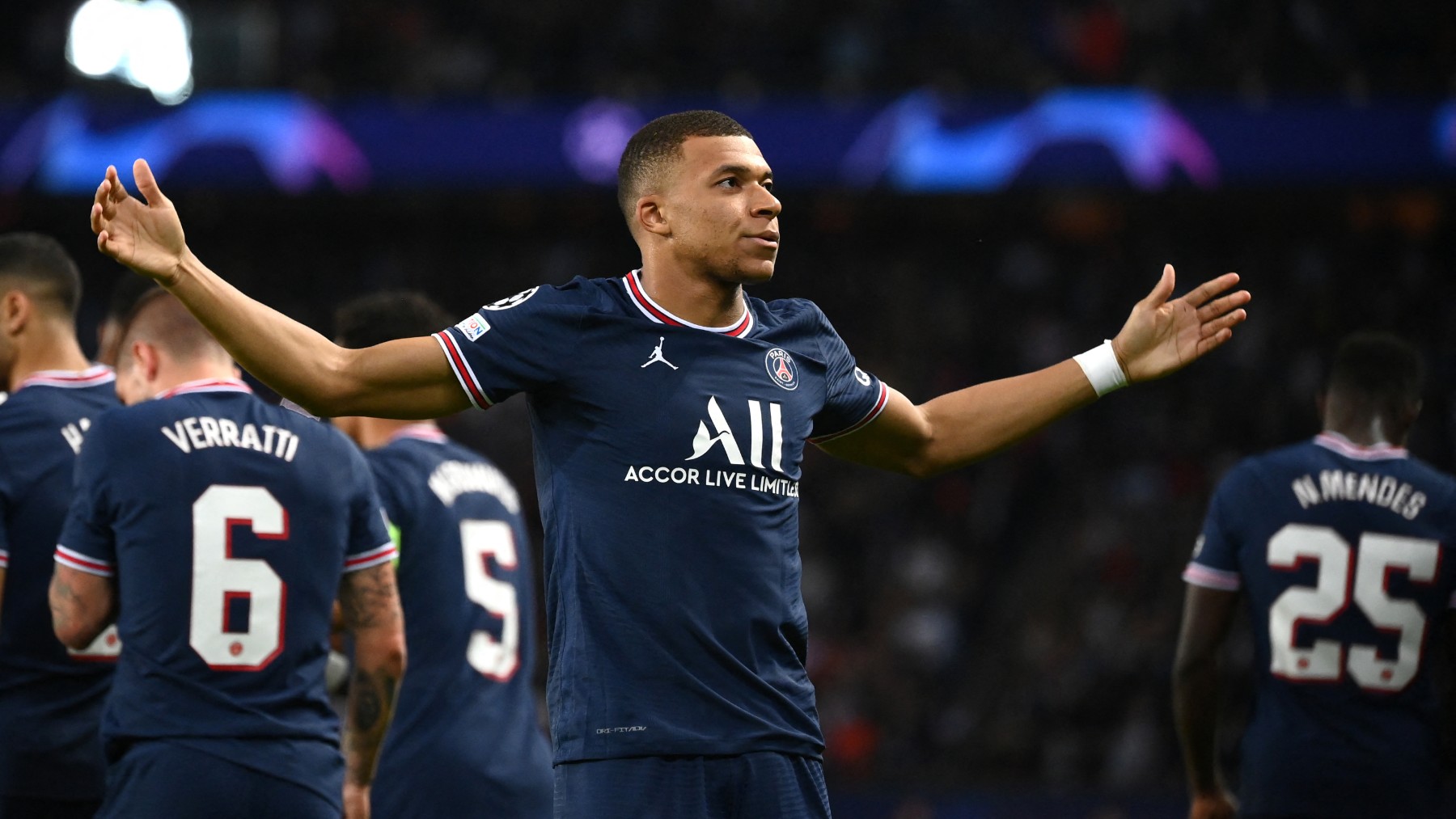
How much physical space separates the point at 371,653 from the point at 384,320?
3.64 feet

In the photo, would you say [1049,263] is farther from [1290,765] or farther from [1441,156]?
[1290,765]

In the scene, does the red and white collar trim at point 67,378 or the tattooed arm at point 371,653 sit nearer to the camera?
the tattooed arm at point 371,653

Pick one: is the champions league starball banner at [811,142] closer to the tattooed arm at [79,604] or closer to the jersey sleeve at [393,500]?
the jersey sleeve at [393,500]

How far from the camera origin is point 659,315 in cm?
330

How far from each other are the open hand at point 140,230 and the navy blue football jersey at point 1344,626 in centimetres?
348

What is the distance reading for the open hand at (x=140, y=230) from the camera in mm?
2834

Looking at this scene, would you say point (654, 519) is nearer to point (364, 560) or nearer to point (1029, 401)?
point (1029, 401)

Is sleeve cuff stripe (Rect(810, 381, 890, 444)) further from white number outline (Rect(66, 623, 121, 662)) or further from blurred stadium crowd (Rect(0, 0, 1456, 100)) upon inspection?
blurred stadium crowd (Rect(0, 0, 1456, 100))

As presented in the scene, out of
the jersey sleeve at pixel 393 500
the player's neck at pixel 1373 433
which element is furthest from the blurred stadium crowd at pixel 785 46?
the jersey sleeve at pixel 393 500

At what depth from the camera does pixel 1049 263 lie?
17.3 m

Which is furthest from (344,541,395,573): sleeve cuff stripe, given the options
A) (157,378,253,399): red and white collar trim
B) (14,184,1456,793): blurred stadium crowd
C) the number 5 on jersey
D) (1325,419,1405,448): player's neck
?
(14,184,1456,793): blurred stadium crowd

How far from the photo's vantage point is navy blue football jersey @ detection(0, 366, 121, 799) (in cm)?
427

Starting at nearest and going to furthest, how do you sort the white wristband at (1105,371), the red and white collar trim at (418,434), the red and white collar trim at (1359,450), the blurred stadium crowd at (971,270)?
1. the white wristband at (1105,371)
2. the red and white collar trim at (418,434)
3. the red and white collar trim at (1359,450)
4. the blurred stadium crowd at (971,270)

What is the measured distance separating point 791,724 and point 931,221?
15.0 metres
